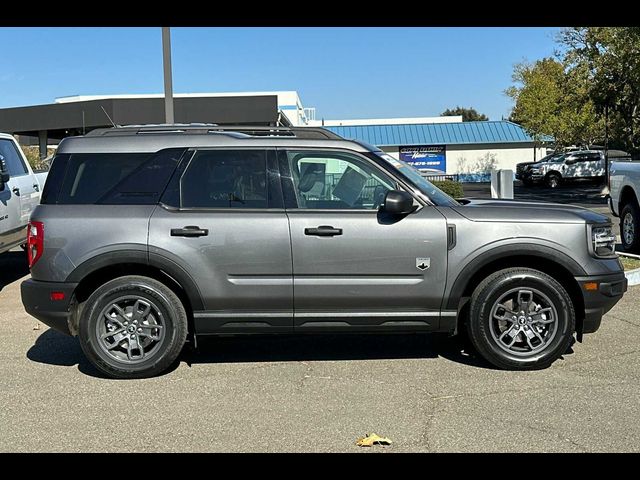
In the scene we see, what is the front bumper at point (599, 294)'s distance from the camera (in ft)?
17.6

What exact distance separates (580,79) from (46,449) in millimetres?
25625

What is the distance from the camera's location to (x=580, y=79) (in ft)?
84.5

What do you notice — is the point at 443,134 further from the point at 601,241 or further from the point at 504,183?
the point at 601,241

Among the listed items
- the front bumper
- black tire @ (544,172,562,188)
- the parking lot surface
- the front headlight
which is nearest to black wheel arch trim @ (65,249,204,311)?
the parking lot surface

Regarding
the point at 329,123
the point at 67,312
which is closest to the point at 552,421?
the point at 67,312

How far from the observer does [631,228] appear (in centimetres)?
1097

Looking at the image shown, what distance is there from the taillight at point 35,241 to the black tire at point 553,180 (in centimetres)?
3343

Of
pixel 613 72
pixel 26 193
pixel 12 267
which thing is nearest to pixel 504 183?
pixel 26 193

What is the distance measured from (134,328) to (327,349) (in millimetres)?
1794

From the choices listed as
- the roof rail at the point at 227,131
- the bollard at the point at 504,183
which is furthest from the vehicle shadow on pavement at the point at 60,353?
the bollard at the point at 504,183

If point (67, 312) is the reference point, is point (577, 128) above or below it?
above
